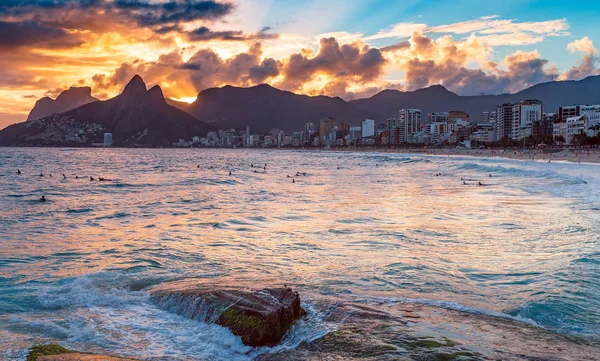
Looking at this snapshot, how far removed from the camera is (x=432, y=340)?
21.3 ft

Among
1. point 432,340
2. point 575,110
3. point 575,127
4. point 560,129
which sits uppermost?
point 575,110

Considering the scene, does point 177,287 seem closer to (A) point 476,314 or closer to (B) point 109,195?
(A) point 476,314

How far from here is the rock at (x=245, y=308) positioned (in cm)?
672

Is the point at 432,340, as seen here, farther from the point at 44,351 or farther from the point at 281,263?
the point at 281,263

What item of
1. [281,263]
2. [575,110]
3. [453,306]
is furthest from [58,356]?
[575,110]

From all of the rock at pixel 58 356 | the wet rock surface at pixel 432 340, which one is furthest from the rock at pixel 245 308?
the rock at pixel 58 356

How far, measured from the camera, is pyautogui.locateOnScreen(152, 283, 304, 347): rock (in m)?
6.72

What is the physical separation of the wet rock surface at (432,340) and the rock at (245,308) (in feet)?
1.52

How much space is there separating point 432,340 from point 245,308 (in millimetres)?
2740

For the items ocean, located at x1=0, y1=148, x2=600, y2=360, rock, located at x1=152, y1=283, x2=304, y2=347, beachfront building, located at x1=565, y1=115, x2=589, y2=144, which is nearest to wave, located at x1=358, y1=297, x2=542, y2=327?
ocean, located at x1=0, y1=148, x2=600, y2=360

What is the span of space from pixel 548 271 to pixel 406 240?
15.3 ft

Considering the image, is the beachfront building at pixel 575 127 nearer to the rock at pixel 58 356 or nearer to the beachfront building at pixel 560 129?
the beachfront building at pixel 560 129

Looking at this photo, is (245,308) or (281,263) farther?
(281,263)

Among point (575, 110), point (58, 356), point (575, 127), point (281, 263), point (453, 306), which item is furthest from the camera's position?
point (575, 110)
